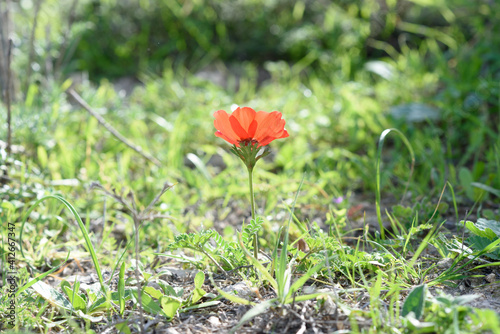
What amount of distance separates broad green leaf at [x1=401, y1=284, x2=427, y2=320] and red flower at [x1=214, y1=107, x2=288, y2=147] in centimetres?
56

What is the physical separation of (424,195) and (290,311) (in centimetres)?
113

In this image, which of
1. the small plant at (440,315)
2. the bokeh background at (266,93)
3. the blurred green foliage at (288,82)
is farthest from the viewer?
the blurred green foliage at (288,82)

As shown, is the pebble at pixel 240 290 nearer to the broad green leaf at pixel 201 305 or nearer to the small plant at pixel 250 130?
the broad green leaf at pixel 201 305

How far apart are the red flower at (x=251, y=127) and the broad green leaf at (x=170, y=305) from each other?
1.61 feet

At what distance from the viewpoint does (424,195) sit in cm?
204

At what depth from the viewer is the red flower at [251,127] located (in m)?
1.25

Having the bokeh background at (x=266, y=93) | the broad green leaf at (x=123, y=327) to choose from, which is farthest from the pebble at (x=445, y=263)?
the broad green leaf at (x=123, y=327)

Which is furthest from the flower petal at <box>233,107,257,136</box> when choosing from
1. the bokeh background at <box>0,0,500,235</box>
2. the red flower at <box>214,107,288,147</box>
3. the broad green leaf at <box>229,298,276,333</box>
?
the bokeh background at <box>0,0,500,235</box>

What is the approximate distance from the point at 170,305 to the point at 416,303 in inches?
26.6

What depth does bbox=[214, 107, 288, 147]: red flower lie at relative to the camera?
125 cm

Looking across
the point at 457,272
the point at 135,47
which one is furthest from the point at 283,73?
the point at 457,272

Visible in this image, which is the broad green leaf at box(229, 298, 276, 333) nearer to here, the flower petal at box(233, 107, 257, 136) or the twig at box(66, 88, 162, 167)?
the flower petal at box(233, 107, 257, 136)

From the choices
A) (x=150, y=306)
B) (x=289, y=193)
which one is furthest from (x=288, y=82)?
(x=150, y=306)

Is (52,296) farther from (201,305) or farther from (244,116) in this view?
(244,116)
